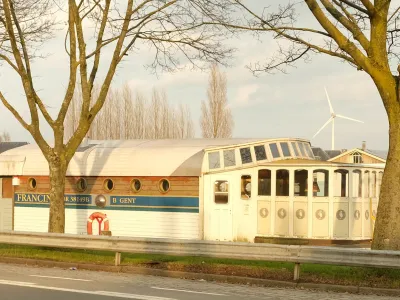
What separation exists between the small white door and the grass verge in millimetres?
6663

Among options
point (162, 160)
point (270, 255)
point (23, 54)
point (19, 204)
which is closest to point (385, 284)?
point (270, 255)

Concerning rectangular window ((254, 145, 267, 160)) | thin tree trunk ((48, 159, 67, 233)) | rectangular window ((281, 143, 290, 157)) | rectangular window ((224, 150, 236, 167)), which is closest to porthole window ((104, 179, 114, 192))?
rectangular window ((224, 150, 236, 167))

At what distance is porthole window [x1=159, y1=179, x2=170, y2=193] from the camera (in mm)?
28031

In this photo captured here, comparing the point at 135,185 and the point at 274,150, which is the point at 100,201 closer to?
the point at 135,185

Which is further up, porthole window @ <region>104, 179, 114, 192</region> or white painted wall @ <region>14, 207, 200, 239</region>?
porthole window @ <region>104, 179, 114, 192</region>

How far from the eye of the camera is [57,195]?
22.0 m

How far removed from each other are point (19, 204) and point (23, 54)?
10178 millimetres

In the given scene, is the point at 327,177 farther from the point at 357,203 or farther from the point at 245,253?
the point at 245,253

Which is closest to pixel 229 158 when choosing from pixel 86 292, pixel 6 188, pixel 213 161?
pixel 213 161

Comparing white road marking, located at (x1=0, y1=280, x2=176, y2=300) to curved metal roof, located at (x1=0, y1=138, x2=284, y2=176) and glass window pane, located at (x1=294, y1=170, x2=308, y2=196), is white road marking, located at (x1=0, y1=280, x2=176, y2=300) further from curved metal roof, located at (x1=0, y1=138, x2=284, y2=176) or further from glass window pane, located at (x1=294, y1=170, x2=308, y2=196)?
glass window pane, located at (x1=294, y1=170, x2=308, y2=196)

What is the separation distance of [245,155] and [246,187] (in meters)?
1.05

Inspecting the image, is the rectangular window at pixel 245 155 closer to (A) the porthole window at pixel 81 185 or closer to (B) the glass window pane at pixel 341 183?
(B) the glass window pane at pixel 341 183

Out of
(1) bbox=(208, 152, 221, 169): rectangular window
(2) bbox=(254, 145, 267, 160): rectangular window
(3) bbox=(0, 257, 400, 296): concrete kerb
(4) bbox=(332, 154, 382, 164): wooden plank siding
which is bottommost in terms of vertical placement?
(3) bbox=(0, 257, 400, 296): concrete kerb

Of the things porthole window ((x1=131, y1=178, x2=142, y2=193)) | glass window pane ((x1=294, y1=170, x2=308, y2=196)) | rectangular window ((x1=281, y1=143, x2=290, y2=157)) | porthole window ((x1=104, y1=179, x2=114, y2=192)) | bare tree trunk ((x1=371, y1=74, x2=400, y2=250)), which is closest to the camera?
bare tree trunk ((x1=371, y1=74, x2=400, y2=250))
